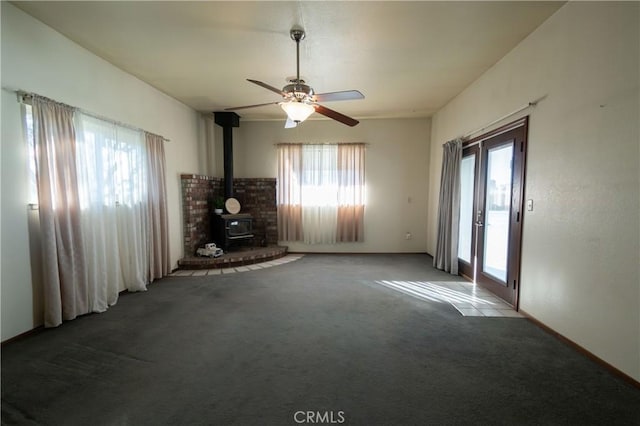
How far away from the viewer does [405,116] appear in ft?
19.0

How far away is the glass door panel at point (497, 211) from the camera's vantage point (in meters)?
3.37

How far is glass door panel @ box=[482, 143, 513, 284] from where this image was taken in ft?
11.0

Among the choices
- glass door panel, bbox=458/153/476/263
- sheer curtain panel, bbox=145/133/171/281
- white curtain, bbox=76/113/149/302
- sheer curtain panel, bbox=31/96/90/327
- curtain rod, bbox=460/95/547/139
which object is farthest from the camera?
glass door panel, bbox=458/153/476/263

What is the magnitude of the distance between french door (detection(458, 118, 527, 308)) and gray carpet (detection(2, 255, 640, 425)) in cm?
78

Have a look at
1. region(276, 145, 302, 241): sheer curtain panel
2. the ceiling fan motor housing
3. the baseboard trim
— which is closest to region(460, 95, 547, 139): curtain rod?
the baseboard trim

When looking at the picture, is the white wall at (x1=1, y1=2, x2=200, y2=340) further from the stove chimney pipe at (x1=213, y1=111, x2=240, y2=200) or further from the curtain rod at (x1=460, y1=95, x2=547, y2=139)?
the curtain rod at (x1=460, y1=95, x2=547, y2=139)

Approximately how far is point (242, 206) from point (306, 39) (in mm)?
3911

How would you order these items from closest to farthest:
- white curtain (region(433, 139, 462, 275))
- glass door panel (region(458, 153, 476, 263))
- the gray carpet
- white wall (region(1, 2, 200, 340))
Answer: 1. the gray carpet
2. white wall (region(1, 2, 200, 340))
3. glass door panel (region(458, 153, 476, 263))
4. white curtain (region(433, 139, 462, 275))

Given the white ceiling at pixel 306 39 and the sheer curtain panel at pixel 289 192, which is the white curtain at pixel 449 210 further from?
the sheer curtain panel at pixel 289 192

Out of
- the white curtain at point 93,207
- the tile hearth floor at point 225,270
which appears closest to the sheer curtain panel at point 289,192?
the tile hearth floor at point 225,270

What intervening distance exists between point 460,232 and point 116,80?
5.34m

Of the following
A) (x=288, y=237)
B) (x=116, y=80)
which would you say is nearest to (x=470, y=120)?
(x=288, y=237)

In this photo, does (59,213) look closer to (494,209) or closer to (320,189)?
(320,189)

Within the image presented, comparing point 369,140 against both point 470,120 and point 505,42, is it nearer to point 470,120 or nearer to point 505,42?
point 470,120
